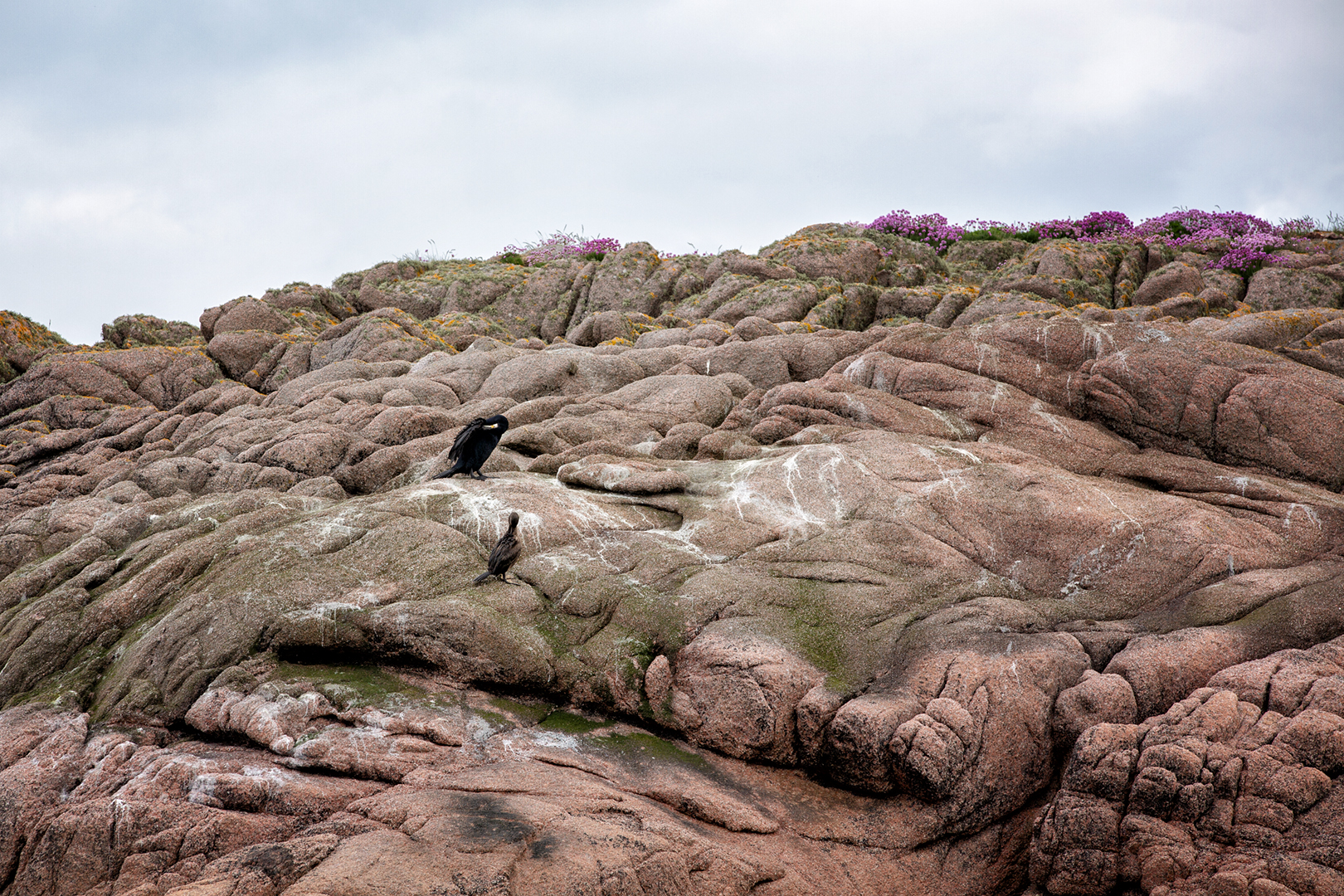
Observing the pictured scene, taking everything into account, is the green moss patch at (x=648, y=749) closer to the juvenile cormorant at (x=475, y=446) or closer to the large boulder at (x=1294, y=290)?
the juvenile cormorant at (x=475, y=446)

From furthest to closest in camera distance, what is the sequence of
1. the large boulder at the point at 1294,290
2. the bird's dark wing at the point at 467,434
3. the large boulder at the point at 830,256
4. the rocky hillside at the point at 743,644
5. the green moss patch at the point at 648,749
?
the large boulder at the point at 830,256 < the large boulder at the point at 1294,290 < the bird's dark wing at the point at 467,434 < the green moss patch at the point at 648,749 < the rocky hillside at the point at 743,644

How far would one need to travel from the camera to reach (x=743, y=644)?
10195mm

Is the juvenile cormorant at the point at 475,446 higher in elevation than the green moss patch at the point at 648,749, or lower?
higher

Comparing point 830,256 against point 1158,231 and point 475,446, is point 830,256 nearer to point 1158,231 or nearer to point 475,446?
point 1158,231

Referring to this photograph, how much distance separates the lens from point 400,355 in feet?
89.9

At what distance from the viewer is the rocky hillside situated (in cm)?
770

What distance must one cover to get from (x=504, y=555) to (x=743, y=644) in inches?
138

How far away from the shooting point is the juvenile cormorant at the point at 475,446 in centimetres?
1436

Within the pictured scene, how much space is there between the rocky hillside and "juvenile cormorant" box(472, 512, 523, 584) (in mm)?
383

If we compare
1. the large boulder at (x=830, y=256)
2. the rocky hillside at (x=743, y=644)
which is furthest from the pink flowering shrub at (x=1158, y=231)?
the rocky hillside at (x=743, y=644)

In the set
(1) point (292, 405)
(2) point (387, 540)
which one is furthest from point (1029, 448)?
(1) point (292, 405)

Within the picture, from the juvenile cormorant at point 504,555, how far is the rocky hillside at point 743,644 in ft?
1.26

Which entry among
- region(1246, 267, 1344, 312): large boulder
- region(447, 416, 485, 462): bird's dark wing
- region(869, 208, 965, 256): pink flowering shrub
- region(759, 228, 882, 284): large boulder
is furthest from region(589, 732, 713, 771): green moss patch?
region(869, 208, 965, 256): pink flowering shrub

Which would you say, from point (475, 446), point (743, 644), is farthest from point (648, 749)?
point (475, 446)
